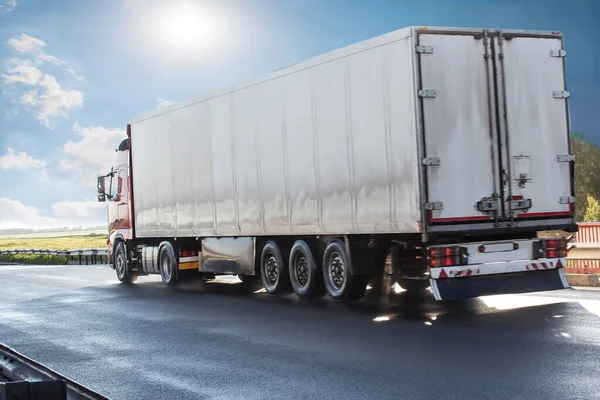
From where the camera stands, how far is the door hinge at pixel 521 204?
38.9 feet

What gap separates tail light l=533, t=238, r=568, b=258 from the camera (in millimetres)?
11758

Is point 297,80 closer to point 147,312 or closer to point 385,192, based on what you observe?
point 385,192

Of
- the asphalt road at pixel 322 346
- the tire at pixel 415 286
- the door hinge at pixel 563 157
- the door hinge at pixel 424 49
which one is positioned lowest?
the asphalt road at pixel 322 346

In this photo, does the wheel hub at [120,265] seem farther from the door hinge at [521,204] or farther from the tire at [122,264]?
the door hinge at [521,204]

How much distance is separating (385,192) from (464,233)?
1.23m

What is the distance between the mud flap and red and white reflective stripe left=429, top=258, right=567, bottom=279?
0.06 m

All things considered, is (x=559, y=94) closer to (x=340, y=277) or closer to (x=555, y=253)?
(x=555, y=253)

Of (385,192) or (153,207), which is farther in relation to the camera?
(153,207)

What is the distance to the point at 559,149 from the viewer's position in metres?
12.3

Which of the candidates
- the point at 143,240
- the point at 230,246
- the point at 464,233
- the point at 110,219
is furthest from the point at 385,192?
the point at 110,219

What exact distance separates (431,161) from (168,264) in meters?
9.84

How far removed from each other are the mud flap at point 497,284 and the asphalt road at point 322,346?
0.31 meters

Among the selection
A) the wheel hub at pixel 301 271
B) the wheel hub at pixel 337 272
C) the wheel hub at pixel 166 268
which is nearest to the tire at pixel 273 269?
the wheel hub at pixel 301 271

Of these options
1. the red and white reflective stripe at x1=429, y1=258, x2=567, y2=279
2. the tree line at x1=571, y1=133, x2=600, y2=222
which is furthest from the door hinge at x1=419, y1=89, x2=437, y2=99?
the tree line at x1=571, y1=133, x2=600, y2=222
